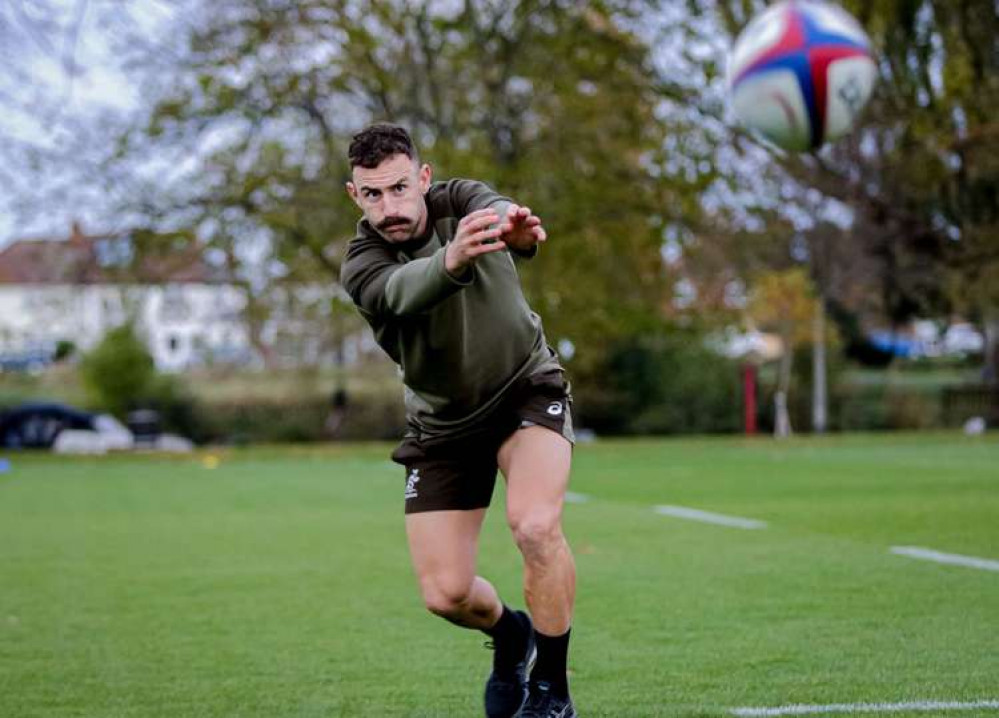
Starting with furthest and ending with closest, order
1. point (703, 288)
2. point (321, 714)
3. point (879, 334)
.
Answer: point (879, 334)
point (703, 288)
point (321, 714)

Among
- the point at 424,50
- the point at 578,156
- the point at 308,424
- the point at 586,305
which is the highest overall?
the point at 424,50

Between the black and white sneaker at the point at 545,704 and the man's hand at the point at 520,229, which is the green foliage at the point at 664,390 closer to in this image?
the black and white sneaker at the point at 545,704

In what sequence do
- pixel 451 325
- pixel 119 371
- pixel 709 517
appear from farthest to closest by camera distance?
1. pixel 119 371
2. pixel 709 517
3. pixel 451 325

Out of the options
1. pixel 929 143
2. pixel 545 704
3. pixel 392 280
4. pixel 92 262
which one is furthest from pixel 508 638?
pixel 92 262

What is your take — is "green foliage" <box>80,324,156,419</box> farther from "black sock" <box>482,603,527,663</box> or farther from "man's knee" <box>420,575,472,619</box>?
"man's knee" <box>420,575,472,619</box>

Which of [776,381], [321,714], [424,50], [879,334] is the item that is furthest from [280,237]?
[879,334]

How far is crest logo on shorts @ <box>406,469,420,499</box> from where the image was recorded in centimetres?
578

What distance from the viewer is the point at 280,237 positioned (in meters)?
32.3

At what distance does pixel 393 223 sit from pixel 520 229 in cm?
71

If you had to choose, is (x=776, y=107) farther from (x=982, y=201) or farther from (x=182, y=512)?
(x=982, y=201)

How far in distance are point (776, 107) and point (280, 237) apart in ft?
74.1

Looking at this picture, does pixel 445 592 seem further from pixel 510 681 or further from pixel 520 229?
pixel 520 229

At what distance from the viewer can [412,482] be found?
581 centimetres

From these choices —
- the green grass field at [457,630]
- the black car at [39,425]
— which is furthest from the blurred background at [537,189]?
the green grass field at [457,630]
